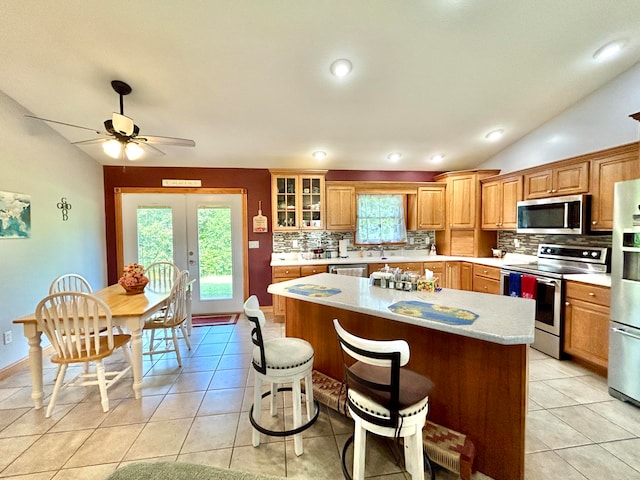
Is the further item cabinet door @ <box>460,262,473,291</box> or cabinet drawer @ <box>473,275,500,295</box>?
cabinet door @ <box>460,262,473,291</box>

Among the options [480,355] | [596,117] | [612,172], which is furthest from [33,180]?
[596,117]

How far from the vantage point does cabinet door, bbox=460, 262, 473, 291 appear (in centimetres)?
427

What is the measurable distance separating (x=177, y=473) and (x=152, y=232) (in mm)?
4322

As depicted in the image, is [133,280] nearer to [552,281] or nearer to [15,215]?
[15,215]

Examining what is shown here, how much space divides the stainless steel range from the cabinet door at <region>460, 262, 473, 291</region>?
2.50ft

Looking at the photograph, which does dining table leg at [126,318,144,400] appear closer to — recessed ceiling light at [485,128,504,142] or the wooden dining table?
the wooden dining table

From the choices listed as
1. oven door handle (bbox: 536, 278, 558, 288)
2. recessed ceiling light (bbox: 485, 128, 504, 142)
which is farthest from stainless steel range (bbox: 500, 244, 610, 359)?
recessed ceiling light (bbox: 485, 128, 504, 142)

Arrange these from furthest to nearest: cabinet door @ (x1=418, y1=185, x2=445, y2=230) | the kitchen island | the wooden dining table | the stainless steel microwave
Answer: cabinet door @ (x1=418, y1=185, x2=445, y2=230) < the stainless steel microwave < the wooden dining table < the kitchen island

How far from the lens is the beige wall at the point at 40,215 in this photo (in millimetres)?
2727

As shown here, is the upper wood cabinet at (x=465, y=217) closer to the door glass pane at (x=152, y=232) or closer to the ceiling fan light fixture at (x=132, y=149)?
the ceiling fan light fixture at (x=132, y=149)

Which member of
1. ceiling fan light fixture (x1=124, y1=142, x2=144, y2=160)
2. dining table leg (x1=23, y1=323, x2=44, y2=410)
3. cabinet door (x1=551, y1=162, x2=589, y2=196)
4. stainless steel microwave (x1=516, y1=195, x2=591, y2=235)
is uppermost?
ceiling fan light fixture (x1=124, y1=142, x2=144, y2=160)

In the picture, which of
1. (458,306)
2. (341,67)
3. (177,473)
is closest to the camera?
(177,473)

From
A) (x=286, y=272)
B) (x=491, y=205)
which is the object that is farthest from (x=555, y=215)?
(x=286, y=272)

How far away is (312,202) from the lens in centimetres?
452
